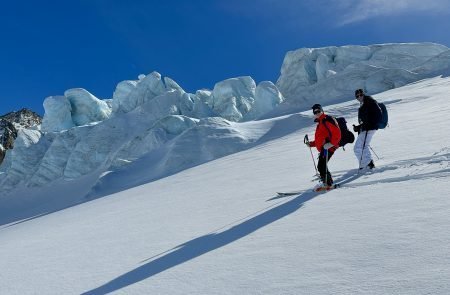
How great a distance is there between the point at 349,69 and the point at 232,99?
943 inches

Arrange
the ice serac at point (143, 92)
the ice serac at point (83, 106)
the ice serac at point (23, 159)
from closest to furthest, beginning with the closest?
the ice serac at point (23, 159), the ice serac at point (143, 92), the ice serac at point (83, 106)

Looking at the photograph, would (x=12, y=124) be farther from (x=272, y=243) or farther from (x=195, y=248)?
(x=272, y=243)

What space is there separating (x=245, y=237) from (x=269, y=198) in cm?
231

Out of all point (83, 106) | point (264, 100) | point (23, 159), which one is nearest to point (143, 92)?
point (83, 106)

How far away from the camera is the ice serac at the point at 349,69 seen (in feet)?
145

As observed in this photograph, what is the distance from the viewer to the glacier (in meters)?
44.9

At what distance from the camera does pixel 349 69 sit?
47469mm

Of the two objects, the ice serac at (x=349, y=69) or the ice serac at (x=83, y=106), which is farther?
the ice serac at (x=83, y=106)

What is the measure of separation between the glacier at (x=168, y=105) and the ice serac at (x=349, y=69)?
0.36 feet

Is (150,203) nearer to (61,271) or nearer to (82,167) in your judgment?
(61,271)

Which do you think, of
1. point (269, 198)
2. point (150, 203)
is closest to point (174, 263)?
point (269, 198)

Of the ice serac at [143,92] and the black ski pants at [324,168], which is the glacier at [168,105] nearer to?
the ice serac at [143,92]

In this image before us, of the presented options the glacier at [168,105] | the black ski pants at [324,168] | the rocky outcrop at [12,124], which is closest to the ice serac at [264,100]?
the glacier at [168,105]

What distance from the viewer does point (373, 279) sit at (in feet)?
8.76
